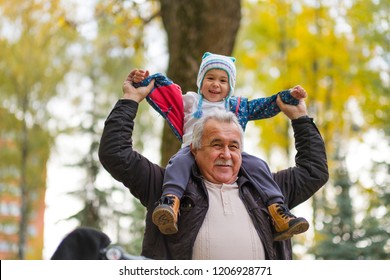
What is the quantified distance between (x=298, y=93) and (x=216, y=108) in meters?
0.43

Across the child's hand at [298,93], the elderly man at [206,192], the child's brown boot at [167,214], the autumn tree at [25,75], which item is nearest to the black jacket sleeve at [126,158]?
the elderly man at [206,192]

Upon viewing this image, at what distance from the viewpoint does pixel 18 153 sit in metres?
18.6

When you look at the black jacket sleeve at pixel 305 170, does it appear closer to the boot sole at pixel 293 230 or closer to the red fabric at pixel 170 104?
the boot sole at pixel 293 230

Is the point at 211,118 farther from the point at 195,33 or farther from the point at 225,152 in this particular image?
the point at 195,33

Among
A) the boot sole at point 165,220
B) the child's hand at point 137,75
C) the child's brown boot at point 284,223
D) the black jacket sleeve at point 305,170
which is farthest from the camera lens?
the black jacket sleeve at point 305,170

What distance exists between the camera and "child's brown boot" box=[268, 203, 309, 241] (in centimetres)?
327

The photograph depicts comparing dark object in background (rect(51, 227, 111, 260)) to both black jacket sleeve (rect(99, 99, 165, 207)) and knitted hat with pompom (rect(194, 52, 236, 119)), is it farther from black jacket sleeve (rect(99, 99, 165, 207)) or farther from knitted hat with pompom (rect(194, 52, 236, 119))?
knitted hat with pompom (rect(194, 52, 236, 119))

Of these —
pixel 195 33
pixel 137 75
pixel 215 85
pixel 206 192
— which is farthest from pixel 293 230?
pixel 195 33

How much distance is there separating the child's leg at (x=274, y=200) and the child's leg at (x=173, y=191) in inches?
11.9

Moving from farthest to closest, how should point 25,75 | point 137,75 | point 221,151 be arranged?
point 25,75
point 137,75
point 221,151

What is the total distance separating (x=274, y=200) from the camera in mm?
3416

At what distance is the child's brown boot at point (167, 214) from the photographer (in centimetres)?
317
